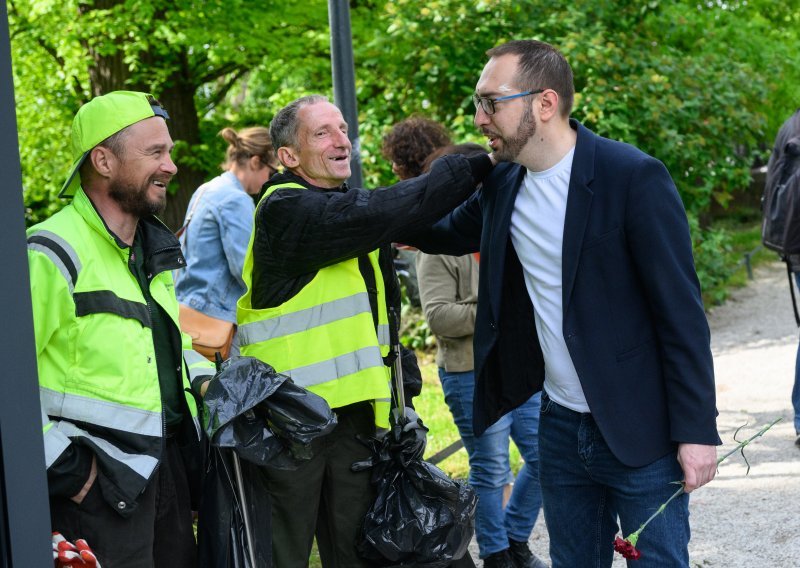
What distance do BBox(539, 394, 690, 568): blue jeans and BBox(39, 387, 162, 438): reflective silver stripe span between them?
127 centimetres

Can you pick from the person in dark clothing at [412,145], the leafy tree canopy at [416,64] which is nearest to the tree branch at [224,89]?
the leafy tree canopy at [416,64]

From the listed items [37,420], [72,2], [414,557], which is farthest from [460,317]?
[72,2]

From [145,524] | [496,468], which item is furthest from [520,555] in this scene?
[145,524]

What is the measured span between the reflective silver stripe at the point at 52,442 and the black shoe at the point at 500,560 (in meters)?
2.62

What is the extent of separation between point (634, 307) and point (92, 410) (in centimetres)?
153

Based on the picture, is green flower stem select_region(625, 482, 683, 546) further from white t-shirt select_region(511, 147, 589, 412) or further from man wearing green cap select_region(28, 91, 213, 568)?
man wearing green cap select_region(28, 91, 213, 568)

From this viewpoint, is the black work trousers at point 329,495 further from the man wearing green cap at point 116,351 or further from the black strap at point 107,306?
the black strap at point 107,306

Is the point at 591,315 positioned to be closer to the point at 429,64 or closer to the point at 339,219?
the point at 339,219

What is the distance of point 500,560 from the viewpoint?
4770 millimetres

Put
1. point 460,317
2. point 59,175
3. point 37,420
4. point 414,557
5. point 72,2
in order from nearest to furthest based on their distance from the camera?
point 37,420 < point 414,557 < point 460,317 < point 72,2 < point 59,175

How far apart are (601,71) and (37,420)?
8.33 m

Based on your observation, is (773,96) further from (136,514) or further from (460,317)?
(136,514)

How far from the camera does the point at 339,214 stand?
3.11 meters

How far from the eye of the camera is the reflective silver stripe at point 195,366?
3381 mm
